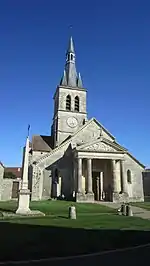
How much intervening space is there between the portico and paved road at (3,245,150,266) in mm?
25459

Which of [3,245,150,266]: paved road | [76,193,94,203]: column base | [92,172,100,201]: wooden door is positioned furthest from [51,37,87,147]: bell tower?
[3,245,150,266]: paved road

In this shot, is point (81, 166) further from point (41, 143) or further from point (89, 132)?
point (41, 143)

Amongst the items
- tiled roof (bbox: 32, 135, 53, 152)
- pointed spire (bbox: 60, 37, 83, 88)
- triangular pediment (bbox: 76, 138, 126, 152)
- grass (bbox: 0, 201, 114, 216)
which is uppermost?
pointed spire (bbox: 60, 37, 83, 88)

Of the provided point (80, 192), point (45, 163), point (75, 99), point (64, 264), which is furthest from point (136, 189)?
point (64, 264)

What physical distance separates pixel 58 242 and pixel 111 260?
2.40 metres

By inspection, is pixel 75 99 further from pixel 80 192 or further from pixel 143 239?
pixel 143 239

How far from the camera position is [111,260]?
5.61 meters

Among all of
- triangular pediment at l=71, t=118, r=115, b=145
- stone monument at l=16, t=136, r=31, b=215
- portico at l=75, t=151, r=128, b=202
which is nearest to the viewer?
stone monument at l=16, t=136, r=31, b=215

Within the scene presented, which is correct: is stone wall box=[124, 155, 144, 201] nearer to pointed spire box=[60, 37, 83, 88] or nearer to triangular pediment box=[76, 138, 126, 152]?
triangular pediment box=[76, 138, 126, 152]

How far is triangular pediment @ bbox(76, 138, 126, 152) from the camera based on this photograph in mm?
34406

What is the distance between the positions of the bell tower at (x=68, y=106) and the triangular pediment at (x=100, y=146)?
8.48 meters

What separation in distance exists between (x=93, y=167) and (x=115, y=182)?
5208 mm

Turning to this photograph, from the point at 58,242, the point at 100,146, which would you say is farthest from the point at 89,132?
the point at 58,242

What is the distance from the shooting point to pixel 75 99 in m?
46.6
